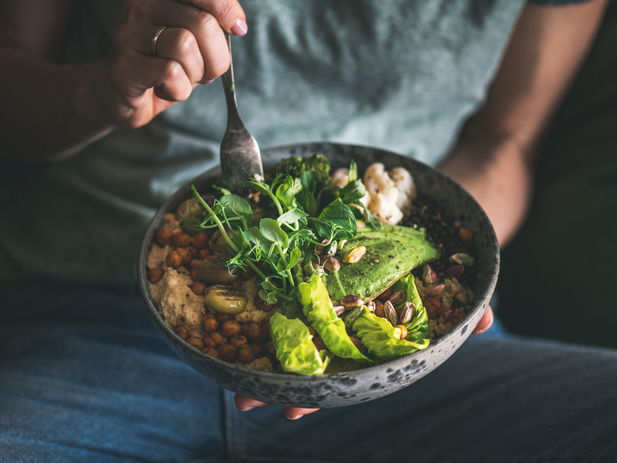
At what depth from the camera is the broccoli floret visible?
95 centimetres

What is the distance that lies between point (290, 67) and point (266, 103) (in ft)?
0.46

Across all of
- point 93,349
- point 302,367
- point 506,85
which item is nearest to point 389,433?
point 302,367

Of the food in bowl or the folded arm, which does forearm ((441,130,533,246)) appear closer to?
the food in bowl

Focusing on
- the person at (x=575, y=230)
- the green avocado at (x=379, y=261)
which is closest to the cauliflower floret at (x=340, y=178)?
the green avocado at (x=379, y=261)

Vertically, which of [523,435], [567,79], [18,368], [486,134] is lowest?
[18,368]

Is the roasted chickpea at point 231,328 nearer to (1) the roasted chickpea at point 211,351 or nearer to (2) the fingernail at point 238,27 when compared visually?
(1) the roasted chickpea at point 211,351

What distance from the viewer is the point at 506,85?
1630mm

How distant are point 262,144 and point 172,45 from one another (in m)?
0.66

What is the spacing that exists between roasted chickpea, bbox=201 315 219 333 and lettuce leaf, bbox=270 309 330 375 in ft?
0.43

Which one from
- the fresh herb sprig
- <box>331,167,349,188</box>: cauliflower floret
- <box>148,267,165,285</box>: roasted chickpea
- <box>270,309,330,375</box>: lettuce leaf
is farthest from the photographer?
<box>331,167,349,188</box>: cauliflower floret

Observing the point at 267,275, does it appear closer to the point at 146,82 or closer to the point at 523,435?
the point at 146,82

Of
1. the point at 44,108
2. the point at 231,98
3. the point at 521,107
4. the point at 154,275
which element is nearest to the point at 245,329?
the point at 154,275

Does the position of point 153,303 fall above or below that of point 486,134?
below

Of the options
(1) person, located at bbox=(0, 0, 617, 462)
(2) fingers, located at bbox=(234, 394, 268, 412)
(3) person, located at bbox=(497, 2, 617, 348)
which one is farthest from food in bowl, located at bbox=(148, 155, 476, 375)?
(3) person, located at bbox=(497, 2, 617, 348)
